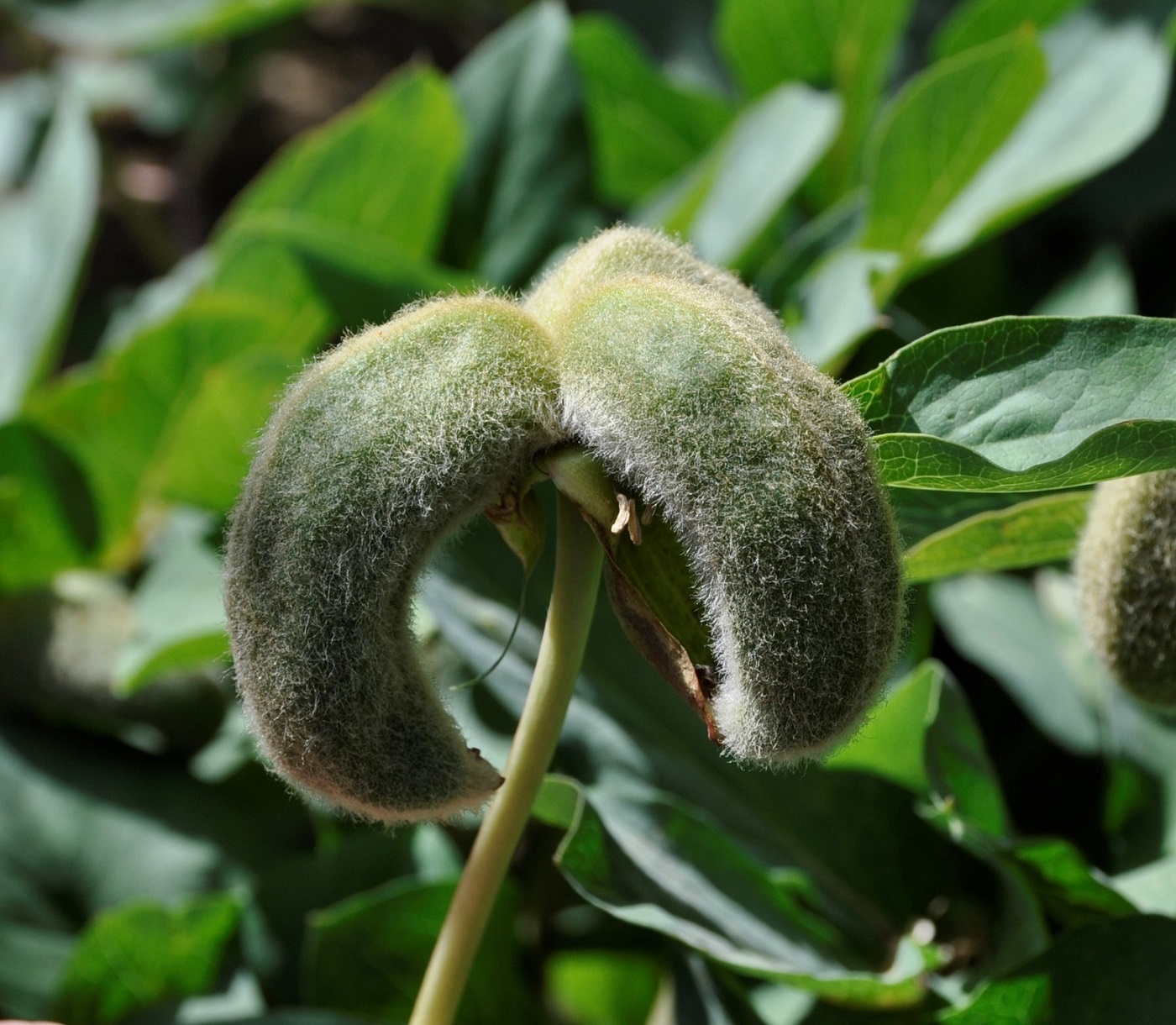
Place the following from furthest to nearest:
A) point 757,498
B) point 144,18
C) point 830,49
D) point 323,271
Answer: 1. point 144,18
2. point 830,49
3. point 323,271
4. point 757,498

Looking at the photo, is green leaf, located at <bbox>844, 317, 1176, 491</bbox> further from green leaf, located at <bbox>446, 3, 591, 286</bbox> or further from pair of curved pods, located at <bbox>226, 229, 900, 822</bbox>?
green leaf, located at <bbox>446, 3, 591, 286</bbox>

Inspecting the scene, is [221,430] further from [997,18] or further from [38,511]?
[997,18]

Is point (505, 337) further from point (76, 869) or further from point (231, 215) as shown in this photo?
point (231, 215)

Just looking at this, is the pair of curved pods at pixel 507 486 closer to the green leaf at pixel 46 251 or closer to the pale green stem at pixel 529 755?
the pale green stem at pixel 529 755

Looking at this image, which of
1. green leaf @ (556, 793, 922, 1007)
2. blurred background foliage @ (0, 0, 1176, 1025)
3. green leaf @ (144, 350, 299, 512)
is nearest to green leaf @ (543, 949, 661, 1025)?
blurred background foliage @ (0, 0, 1176, 1025)

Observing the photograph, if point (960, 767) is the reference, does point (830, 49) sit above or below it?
above

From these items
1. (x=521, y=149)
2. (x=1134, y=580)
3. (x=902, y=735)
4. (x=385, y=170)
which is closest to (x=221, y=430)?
(x=385, y=170)

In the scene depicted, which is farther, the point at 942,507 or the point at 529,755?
the point at 942,507
